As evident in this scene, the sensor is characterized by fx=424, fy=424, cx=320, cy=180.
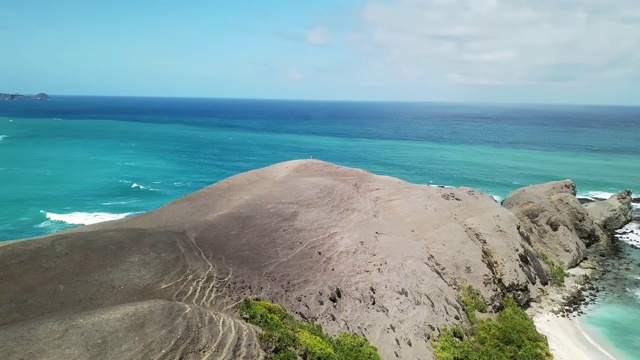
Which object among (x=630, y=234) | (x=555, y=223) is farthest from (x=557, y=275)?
(x=630, y=234)

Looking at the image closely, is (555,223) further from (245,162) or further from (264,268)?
(245,162)

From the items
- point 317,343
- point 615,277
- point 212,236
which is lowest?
point 615,277

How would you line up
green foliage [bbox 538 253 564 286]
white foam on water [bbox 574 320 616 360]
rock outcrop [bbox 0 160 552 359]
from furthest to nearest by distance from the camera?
green foliage [bbox 538 253 564 286]
white foam on water [bbox 574 320 616 360]
rock outcrop [bbox 0 160 552 359]

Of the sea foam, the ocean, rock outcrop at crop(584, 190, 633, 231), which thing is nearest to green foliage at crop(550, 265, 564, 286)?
the ocean

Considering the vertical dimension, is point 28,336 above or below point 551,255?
above

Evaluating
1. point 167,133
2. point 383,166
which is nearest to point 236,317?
point 383,166

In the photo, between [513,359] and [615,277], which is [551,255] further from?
[513,359]

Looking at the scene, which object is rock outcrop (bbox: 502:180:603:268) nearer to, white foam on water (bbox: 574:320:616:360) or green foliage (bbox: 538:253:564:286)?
green foliage (bbox: 538:253:564:286)
